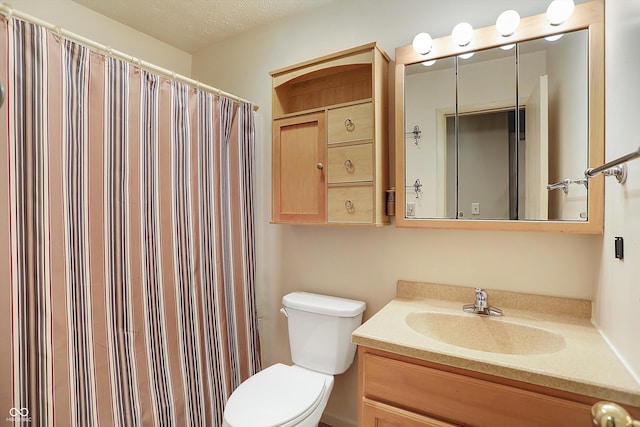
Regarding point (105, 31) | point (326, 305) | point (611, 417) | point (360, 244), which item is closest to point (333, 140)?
point (360, 244)

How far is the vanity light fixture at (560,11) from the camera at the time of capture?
119 centimetres

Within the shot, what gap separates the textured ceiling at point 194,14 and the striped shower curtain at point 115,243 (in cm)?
56

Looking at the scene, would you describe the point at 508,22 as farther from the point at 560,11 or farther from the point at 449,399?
the point at 449,399

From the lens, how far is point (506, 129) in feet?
4.39

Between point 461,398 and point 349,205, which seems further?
point 349,205

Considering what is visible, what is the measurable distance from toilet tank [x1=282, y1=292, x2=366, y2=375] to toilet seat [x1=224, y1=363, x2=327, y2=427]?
0.23ft

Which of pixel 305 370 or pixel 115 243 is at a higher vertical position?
pixel 115 243

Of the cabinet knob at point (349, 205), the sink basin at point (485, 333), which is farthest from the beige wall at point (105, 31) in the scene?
the sink basin at point (485, 333)

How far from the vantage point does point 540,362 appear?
94cm

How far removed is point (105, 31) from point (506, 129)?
2.24m

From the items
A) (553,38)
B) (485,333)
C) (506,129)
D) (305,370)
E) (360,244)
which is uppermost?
(553,38)

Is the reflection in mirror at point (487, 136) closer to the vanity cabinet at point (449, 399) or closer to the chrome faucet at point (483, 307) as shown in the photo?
the chrome faucet at point (483, 307)

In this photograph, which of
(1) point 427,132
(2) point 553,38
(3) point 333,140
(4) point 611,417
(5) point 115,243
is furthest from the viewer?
(3) point 333,140

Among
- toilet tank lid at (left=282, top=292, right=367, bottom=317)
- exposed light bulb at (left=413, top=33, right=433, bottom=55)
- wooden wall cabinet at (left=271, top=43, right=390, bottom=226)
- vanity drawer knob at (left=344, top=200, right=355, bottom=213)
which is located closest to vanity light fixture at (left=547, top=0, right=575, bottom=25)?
exposed light bulb at (left=413, top=33, right=433, bottom=55)
